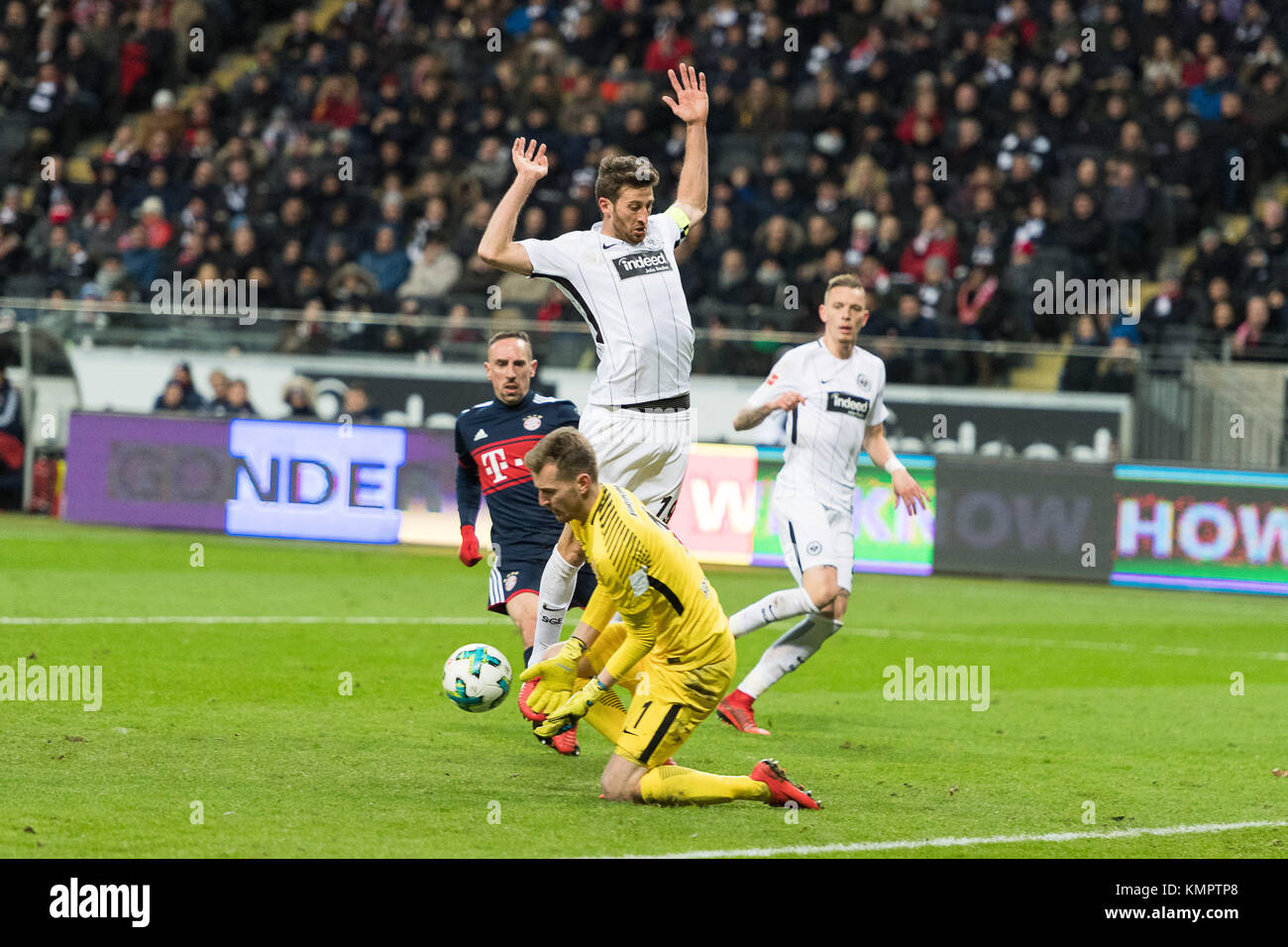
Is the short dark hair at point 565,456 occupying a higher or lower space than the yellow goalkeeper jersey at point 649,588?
higher

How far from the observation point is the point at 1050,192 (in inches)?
810

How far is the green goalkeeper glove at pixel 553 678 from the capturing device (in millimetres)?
6812

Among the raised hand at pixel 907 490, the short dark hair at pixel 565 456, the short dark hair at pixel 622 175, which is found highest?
the short dark hair at pixel 622 175

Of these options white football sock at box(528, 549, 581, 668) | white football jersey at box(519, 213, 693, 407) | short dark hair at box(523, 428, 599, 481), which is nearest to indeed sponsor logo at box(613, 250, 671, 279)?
white football jersey at box(519, 213, 693, 407)

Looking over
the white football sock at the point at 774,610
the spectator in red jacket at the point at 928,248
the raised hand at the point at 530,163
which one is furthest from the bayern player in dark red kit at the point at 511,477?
the spectator in red jacket at the point at 928,248

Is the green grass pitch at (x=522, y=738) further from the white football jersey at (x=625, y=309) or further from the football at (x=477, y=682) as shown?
the white football jersey at (x=625, y=309)

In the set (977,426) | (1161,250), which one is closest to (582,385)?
(977,426)

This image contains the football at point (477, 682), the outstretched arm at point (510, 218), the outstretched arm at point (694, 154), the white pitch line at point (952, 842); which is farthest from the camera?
the outstretched arm at point (694, 154)

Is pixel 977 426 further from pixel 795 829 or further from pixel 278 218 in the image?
pixel 795 829

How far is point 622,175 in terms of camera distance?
7996 mm

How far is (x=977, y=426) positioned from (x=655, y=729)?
11166 mm

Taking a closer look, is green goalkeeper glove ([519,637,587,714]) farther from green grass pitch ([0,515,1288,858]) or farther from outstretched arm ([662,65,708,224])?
outstretched arm ([662,65,708,224])

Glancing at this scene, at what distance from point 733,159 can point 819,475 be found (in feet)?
42.7

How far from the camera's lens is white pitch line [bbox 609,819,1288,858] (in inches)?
238
